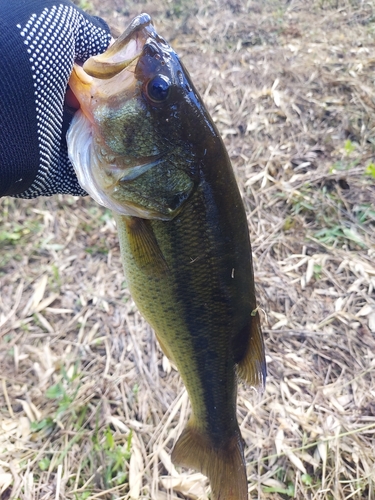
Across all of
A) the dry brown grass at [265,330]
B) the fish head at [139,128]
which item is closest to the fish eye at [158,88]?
the fish head at [139,128]

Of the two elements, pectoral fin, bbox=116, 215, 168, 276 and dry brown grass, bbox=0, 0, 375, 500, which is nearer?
pectoral fin, bbox=116, 215, 168, 276

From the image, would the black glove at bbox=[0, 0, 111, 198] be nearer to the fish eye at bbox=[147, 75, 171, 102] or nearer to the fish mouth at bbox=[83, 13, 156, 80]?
the fish mouth at bbox=[83, 13, 156, 80]

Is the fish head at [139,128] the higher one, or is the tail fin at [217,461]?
the fish head at [139,128]

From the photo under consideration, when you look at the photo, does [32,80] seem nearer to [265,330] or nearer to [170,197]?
[170,197]

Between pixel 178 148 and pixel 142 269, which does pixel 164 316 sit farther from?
pixel 178 148

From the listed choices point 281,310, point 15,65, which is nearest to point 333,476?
point 281,310

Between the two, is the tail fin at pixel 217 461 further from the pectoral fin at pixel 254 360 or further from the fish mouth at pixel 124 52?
the fish mouth at pixel 124 52

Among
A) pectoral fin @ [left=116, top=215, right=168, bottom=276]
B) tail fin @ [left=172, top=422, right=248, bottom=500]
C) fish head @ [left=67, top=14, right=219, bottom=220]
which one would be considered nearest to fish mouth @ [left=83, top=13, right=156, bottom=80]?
fish head @ [left=67, top=14, right=219, bottom=220]
